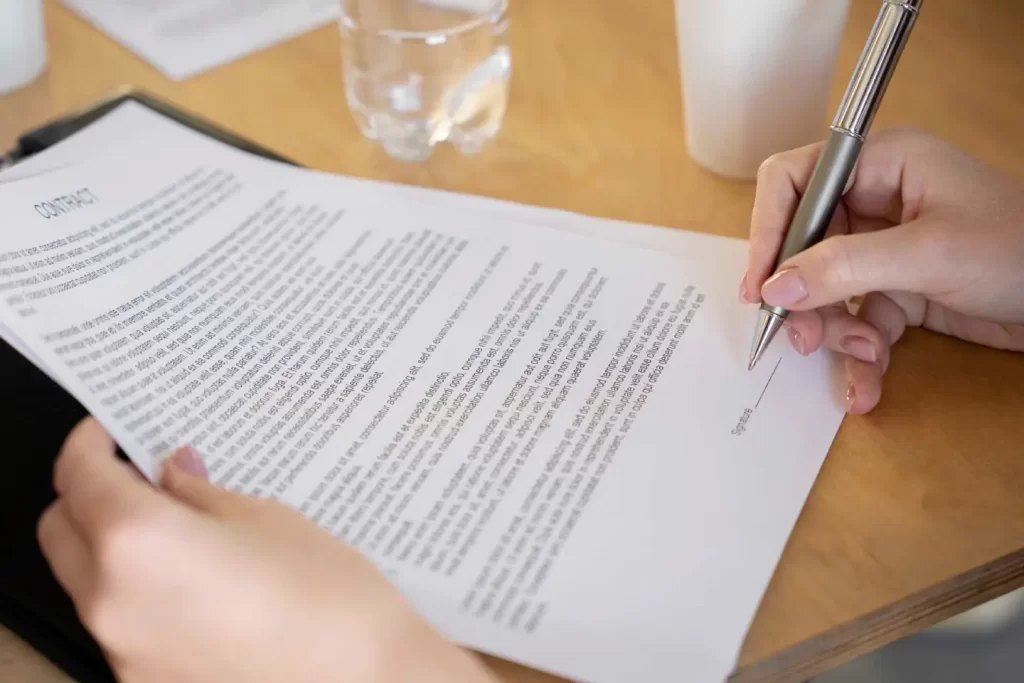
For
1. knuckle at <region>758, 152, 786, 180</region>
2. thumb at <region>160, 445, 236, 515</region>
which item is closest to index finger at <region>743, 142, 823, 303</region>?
knuckle at <region>758, 152, 786, 180</region>

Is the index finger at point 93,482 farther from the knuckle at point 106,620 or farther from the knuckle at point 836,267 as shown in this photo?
the knuckle at point 836,267

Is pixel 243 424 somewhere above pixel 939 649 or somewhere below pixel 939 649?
above

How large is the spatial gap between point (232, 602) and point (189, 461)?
9 centimetres

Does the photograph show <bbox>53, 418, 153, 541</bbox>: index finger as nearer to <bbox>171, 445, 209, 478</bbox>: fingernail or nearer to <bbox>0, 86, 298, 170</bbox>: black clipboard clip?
<bbox>171, 445, 209, 478</bbox>: fingernail

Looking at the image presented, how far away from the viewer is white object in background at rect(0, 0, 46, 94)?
2.29 ft

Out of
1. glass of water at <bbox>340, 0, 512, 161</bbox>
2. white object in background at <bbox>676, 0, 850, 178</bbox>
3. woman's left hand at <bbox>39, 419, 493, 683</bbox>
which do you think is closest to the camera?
woman's left hand at <bbox>39, 419, 493, 683</bbox>

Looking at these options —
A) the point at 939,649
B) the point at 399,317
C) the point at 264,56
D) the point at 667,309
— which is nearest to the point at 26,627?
the point at 399,317

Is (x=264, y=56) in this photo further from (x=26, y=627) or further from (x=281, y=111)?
(x=26, y=627)

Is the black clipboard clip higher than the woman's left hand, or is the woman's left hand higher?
Answer: the woman's left hand

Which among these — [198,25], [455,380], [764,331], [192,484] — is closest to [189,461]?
[192,484]

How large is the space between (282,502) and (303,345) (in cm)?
11

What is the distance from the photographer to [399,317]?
526 millimetres

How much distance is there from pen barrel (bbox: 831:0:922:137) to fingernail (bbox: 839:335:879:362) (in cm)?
11

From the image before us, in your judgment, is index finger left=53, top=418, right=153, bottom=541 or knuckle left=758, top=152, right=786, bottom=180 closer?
index finger left=53, top=418, right=153, bottom=541
